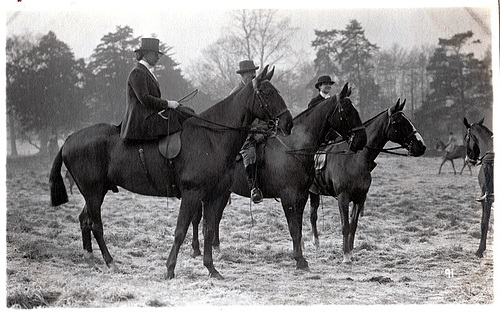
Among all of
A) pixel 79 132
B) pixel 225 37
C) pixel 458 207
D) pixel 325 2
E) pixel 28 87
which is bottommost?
pixel 458 207

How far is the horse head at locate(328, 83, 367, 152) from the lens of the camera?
22.0ft

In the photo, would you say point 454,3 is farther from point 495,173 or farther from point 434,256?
point 434,256

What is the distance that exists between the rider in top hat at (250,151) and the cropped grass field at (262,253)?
329 mm

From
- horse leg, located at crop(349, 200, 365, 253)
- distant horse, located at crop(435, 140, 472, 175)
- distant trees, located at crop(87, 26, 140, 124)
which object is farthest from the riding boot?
distant horse, located at crop(435, 140, 472, 175)

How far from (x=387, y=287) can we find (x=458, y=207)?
173 cm

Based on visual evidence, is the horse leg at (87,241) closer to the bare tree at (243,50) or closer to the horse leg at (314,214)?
the bare tree at (243,50)

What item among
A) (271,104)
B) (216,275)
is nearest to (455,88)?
(271,104)

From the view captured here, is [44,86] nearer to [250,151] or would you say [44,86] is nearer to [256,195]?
[250,151]

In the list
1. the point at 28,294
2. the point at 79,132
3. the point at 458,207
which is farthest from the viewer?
the point at 458,207

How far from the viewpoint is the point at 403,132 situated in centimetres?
714

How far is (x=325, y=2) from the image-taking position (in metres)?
6.90

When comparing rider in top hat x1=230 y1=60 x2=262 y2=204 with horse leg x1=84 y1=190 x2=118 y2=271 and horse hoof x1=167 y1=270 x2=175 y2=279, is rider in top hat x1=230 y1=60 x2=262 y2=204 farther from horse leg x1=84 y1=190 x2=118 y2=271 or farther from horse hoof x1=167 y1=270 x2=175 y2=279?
horse leg x1=84 y1=190 x2=118 y2=271

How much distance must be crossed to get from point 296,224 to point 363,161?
1314mm

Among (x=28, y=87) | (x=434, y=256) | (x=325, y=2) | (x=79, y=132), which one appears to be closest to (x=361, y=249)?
(x=434, y=256)
